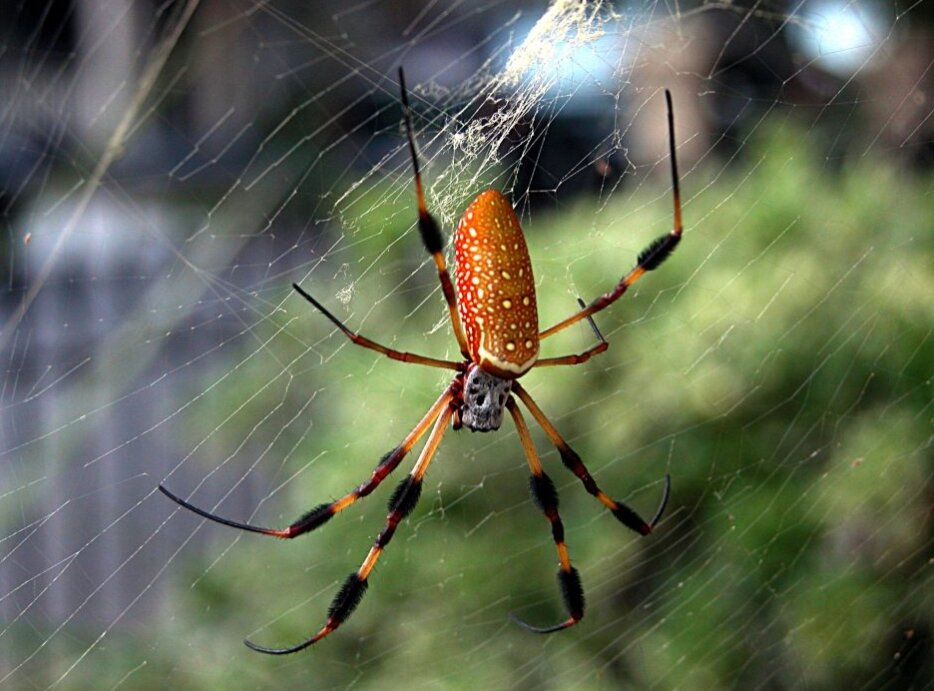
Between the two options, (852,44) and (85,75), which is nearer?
(852,44)

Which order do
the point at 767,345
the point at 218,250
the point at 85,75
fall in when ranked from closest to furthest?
1. the point at 767,345
2. the point at 218,250
3. the point at 85,75

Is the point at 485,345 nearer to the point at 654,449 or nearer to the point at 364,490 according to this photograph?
the point at 364,490

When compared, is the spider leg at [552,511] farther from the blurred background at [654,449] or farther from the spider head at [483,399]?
the blurred background at [654,449]

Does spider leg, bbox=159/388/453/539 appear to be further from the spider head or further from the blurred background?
the blurred background

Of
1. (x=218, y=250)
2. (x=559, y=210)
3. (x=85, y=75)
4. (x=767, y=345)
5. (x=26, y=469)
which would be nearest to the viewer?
(x=767, y=345)

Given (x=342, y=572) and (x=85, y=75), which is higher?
(x=85, y=75)

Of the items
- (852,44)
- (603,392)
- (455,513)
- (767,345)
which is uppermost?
(852,44)

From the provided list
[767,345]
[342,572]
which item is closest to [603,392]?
[767,345]

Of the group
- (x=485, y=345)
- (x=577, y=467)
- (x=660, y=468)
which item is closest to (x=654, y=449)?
(x=660, y=468)

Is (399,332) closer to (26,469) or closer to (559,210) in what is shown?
(559,210)
